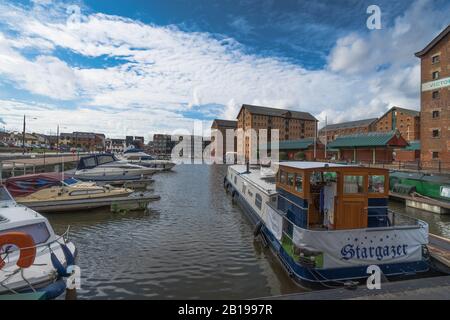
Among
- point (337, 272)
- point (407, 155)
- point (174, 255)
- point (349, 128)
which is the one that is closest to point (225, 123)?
point (349, 128)

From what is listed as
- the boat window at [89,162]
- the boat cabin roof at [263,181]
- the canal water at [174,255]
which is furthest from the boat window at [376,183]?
the boat window at [89,162]

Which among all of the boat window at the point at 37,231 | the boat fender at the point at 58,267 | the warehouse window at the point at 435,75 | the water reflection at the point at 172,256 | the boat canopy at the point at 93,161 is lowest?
the water reflection at the point at 172,256

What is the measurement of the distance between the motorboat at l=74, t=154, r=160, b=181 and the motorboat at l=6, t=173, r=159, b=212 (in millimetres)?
11225

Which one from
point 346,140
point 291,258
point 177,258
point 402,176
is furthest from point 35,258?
point 346,140

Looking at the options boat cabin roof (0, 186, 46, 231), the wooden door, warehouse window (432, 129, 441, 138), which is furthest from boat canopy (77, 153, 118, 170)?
warehouse window (432, 129, 441, 138)

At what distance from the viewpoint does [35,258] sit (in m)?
8.26

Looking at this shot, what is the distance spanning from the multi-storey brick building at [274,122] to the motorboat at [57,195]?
268ft

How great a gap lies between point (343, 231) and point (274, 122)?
112 metres

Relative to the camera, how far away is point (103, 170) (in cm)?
3325

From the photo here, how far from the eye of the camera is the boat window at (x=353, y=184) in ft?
29.7

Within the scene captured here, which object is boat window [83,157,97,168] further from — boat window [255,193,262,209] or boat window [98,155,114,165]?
boat window [255,193,262,209]

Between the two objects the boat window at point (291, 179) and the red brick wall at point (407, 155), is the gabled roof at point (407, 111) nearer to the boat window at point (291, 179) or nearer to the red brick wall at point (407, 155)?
the red brick wall at point (407, 155)

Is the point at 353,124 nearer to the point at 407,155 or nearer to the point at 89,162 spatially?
the point at 407,155
